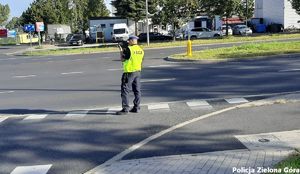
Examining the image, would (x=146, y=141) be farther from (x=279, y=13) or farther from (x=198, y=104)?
(x=279, y=13)

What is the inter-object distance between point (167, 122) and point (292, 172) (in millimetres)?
4036

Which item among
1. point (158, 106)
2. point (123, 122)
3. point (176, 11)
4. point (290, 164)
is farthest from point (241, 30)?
point (290, 164)

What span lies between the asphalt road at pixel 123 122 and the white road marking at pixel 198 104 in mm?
141

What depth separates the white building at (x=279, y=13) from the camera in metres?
63.7

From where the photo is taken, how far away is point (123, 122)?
28.5 feet

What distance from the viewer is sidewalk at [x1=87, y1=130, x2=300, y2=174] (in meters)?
5.25

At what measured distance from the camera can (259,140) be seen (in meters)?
6.61

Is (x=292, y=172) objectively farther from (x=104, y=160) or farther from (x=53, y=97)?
(x=53, y=97)

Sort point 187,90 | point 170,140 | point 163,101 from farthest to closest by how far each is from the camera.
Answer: point 187,90 < point 163,101 < point 170,140

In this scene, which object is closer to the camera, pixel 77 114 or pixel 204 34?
pixel 77 114

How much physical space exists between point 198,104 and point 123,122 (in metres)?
2.23

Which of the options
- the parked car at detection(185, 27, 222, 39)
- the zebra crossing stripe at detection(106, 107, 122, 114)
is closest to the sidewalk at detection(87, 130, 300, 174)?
the zebra crossing stripe at detection(106, 107, 122, 114)

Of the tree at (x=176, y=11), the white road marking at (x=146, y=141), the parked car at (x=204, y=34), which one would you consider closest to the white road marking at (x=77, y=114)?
the white road marking at (x=146, y=141)

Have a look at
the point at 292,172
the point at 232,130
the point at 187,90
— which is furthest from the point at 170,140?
the point at 187,90
